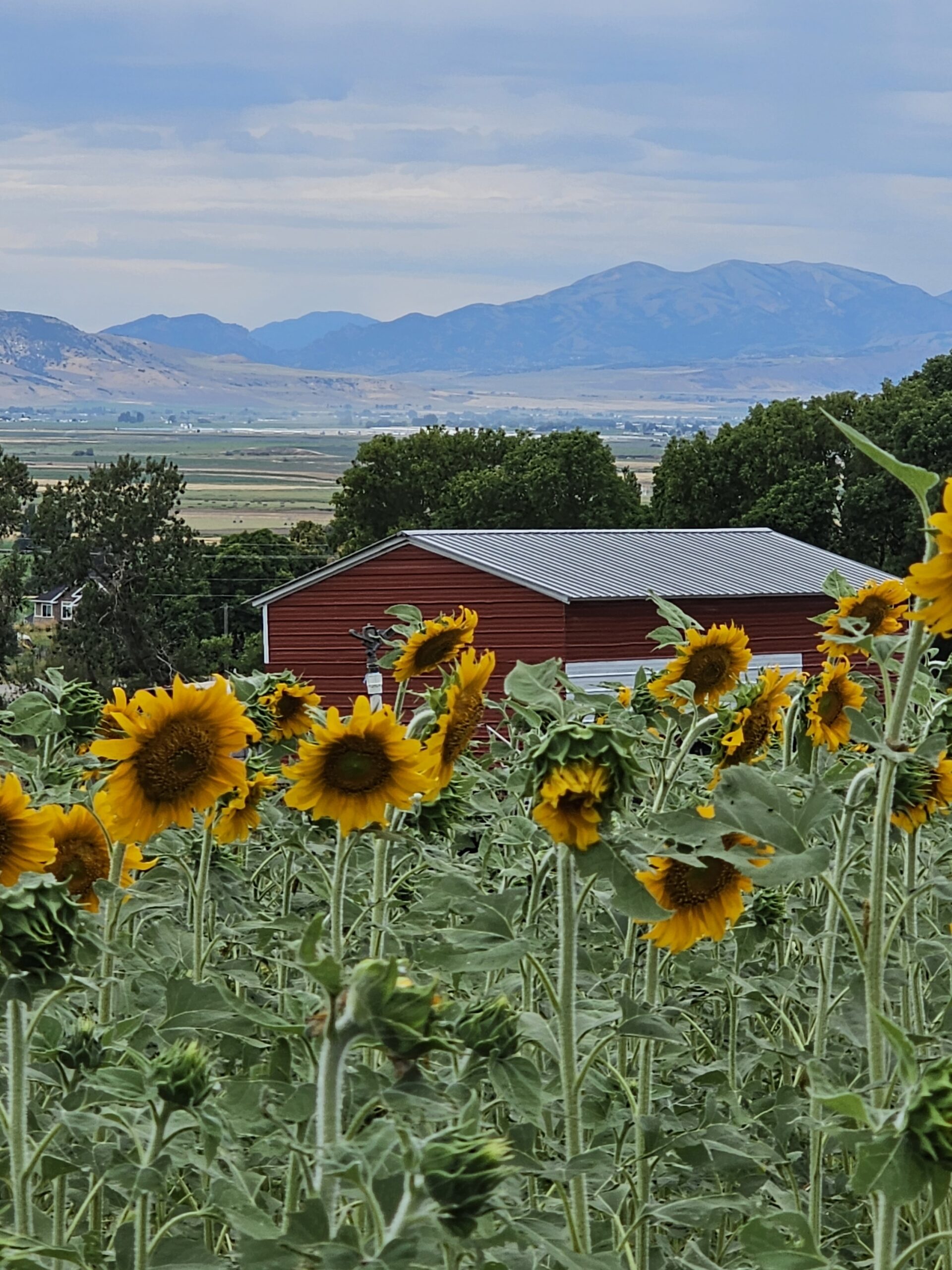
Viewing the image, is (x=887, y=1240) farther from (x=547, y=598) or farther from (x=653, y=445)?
(x=653, y=445)

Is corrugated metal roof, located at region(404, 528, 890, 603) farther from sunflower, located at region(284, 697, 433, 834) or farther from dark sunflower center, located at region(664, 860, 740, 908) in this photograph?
dark sunflower center, located at region(664, 860, 740, 908)

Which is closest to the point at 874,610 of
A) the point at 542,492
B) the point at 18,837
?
the point at 18,837

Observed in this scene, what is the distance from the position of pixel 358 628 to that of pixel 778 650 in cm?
728

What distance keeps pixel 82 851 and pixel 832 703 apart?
111 centimetres

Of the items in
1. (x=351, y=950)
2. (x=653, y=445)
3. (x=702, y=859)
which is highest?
(x=702, y=859)

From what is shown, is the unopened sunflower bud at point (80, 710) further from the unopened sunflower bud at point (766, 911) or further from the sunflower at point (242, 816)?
the unopened sunflower bud at point (766, 911)

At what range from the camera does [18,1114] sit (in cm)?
125

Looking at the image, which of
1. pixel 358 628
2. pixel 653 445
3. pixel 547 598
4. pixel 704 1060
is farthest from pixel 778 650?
pixel 653 445

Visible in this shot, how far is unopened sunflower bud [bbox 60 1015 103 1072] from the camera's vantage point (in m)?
1.46

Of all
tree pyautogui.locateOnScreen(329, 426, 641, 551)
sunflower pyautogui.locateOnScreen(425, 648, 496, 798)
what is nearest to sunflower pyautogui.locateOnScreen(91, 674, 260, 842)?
sunflower pyautogui.locateOnScreen(425, 648, 496, 798)

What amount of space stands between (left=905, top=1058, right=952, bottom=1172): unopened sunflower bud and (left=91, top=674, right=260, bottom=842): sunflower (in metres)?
0.99

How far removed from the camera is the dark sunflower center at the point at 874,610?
107 inches

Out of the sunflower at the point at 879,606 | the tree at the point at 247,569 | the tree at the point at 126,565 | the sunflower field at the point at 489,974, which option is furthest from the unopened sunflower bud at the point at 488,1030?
the tree at the point at 247,569

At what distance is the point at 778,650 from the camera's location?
25.9 meters
